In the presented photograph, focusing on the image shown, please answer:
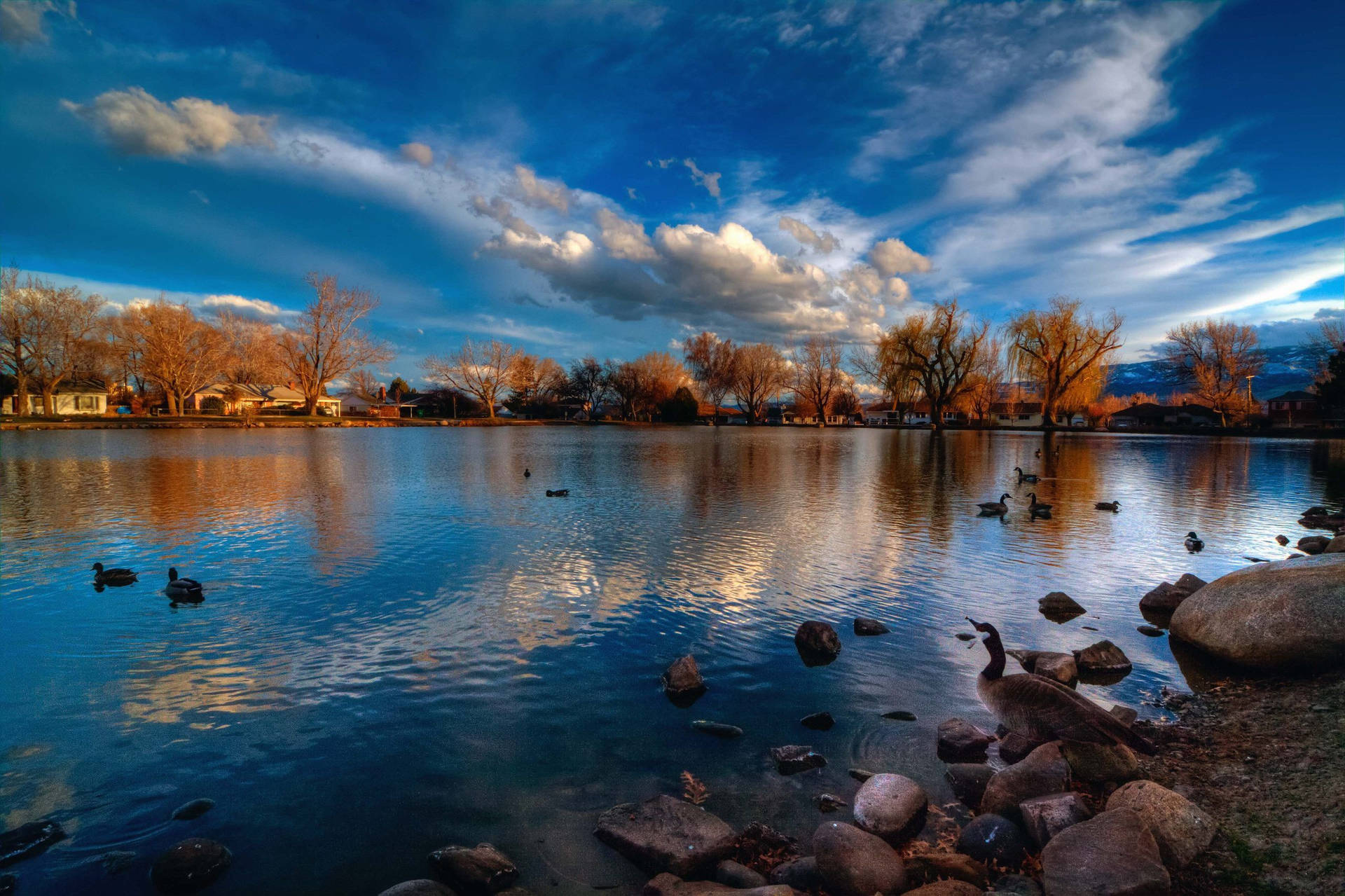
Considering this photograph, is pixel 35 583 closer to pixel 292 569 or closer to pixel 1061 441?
pixel 292 569

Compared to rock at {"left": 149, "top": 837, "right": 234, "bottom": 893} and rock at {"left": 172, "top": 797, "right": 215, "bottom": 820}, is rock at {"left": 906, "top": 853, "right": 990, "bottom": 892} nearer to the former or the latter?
rock at {"left": 149, "top": 837, "right": 234, "bottom": 893}

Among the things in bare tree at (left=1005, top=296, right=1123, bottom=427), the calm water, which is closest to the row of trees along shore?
bare tree at (left=1005, top=296, right=1123, bottom=427)

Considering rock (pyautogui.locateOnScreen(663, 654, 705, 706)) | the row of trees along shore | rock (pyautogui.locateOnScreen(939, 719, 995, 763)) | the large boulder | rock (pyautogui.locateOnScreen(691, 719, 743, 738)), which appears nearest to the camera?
rock (pyautogui.locateOnScreen(939, 719, 995, 763))

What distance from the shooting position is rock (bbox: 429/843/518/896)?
458 cm

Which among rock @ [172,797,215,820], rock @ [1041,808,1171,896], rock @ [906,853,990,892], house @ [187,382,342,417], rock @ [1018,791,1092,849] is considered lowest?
rock @ [172,797,215,820]

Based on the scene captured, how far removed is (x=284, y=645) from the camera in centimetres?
917

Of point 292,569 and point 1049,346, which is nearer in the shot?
point 292,569

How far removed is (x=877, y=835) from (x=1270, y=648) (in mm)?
6475

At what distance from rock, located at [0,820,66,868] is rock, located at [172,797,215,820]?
755mm

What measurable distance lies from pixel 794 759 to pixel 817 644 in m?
2.94

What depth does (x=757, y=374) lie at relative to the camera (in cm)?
13562

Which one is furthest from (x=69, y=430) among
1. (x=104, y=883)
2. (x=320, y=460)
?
(x=104, y=883)

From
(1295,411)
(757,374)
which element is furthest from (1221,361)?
(757,374)

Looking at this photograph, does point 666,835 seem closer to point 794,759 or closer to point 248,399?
point 794,759
